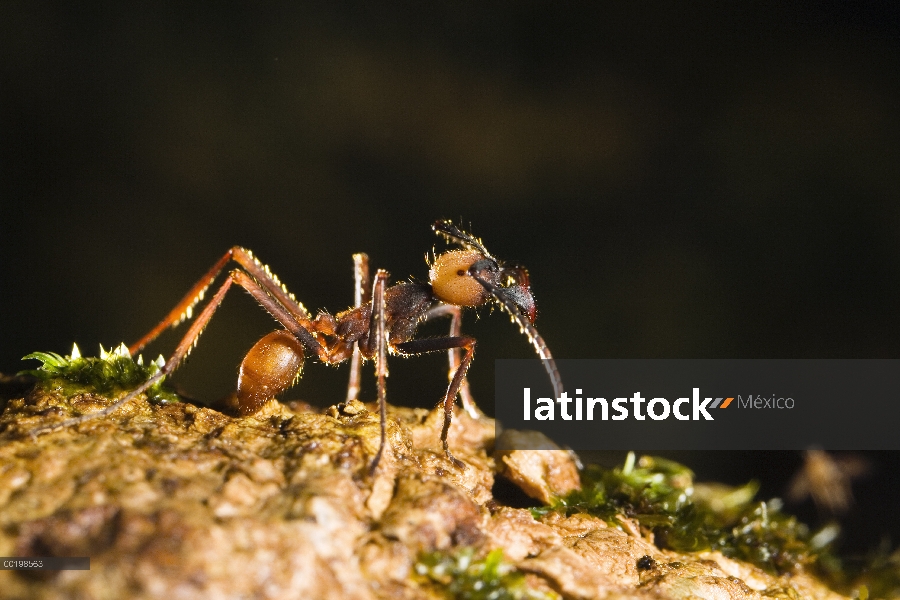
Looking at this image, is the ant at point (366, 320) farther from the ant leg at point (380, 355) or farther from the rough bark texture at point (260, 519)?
the rough bark texture at point (260, 519)

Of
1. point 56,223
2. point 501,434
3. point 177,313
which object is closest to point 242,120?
point 56,223

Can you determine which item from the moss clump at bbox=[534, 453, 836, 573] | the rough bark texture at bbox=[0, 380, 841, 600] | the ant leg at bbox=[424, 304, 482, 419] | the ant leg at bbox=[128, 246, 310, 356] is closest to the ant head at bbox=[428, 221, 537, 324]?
the ant leg at bbox=[424, 304, 482, 419]

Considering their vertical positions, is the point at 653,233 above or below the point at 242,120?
below

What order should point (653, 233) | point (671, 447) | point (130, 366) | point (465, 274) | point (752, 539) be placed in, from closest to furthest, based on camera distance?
point (130, 366), point (752, 539), point (465, 274), point (671, 447), point (653, 233)

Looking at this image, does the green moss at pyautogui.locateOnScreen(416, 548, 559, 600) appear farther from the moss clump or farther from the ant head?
the ant head

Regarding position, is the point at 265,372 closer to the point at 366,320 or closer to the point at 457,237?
the point at 366,320

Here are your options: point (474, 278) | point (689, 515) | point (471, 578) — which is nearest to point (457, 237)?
point (474, 278)

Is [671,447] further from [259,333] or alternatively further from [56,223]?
[56,223]
